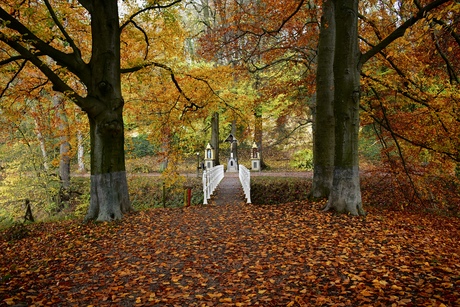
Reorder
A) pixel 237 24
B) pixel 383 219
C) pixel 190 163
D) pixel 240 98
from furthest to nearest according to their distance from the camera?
pixel 190 163, pixel 240 98, pixel 237 24, pixel 383 219

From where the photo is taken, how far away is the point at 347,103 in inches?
298

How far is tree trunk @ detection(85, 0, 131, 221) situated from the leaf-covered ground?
0.72 metres

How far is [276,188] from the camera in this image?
625 inches

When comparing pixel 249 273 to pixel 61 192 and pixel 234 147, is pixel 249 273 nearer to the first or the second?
pixel 61 192

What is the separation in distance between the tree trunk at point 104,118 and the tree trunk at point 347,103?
5694mm

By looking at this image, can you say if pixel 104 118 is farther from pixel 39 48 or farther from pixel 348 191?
pixel 348 191

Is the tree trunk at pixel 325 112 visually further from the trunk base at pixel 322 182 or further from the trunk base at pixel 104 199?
the trunk base at pixel 104 199

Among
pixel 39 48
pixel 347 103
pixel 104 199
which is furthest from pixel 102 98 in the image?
pixel 347 103

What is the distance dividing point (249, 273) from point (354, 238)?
93.3 inches

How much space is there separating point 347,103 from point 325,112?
8.26ft

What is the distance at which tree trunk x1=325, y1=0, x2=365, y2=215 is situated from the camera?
7.54 meters

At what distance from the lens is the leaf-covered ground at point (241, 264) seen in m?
3.76

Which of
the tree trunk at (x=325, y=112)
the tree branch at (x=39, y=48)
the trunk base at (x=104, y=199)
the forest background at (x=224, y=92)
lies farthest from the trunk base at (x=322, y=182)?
the tree branch at (x=39, y=48)

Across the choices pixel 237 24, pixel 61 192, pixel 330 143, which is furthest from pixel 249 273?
pixel 61 192
